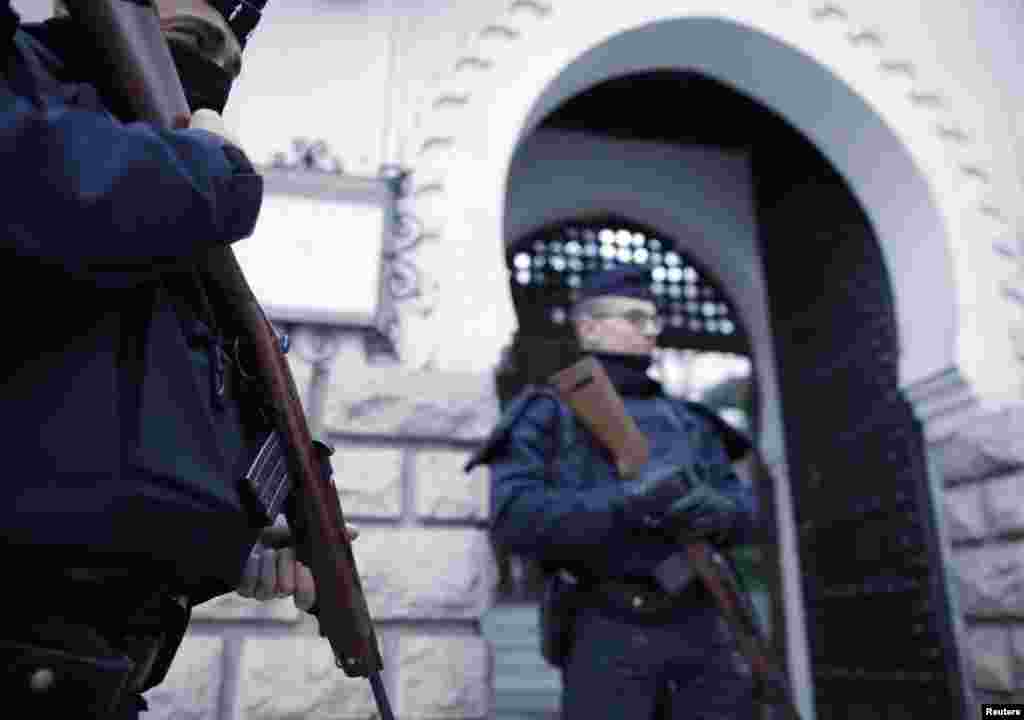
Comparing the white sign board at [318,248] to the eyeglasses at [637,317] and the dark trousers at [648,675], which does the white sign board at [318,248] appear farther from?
the dark trousers at [648,675]

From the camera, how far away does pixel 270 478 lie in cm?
100

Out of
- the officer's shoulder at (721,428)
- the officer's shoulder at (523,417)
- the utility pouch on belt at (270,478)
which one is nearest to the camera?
the utility pouch on belt at (270,478)

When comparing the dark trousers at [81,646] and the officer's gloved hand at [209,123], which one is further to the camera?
the officer's gloved hand at [209,123]

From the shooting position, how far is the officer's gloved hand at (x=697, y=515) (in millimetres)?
2023

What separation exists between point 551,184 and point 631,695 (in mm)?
3443

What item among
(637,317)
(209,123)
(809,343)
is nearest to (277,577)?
(209,123)

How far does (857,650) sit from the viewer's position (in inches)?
135

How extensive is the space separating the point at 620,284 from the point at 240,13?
1453 millimetres

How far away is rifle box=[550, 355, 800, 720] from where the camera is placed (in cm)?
202

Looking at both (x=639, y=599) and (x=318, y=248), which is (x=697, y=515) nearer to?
(x=639, y=599)

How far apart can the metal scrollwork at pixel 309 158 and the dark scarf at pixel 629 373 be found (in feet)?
3.61

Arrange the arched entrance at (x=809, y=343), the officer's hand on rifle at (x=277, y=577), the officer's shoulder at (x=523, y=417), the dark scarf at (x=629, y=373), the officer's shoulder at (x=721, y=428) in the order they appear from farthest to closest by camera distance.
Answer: the arched entrance at (x=809, y=343) < the officer's shoulder at (x=721, y=428) < the dark scarf at (x=629, y=373) < the officer's shoulder at (x=523, y=417) < the officer's hand on rifle at (x=277, y=577)

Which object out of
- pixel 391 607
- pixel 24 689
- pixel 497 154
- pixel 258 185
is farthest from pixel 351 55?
pixel 24 689

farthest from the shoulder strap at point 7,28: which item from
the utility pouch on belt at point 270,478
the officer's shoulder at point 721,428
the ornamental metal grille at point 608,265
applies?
the ornamental metal grille at point 608,265
